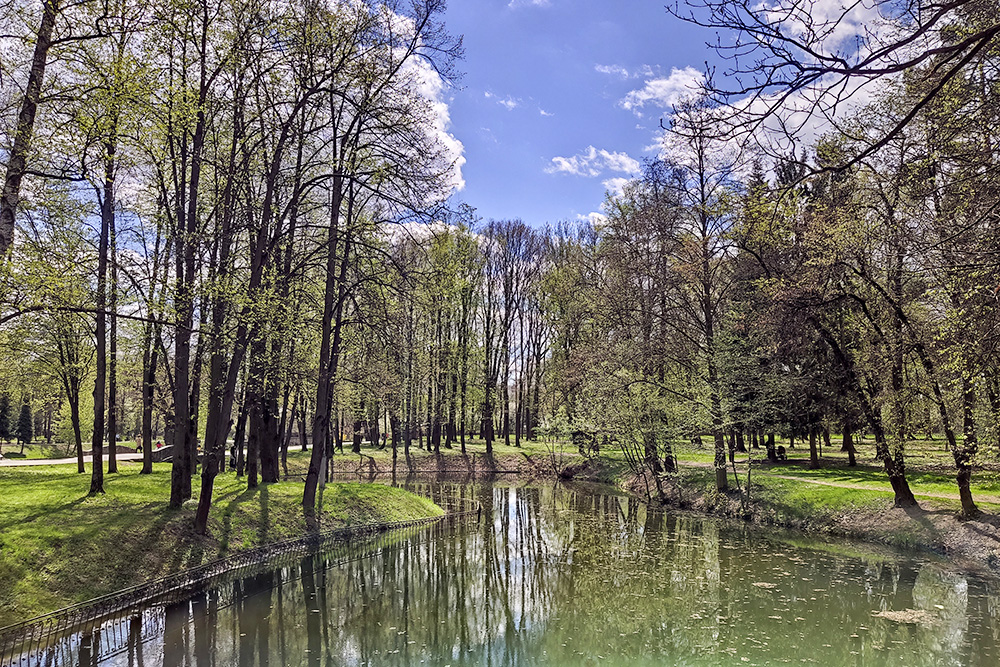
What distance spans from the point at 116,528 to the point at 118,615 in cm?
227

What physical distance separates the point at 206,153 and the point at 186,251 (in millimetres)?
3786

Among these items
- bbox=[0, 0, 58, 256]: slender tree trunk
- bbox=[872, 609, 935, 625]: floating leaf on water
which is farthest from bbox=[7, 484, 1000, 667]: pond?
bbox=[0, 0, 58, 256]: slender tree trunk

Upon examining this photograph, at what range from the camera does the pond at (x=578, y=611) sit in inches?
303

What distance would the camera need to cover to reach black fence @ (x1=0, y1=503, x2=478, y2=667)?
23.4ft

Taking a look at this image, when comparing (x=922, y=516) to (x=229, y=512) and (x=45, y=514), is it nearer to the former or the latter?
(x=229, y=512)

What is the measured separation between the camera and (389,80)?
14414 millimetres

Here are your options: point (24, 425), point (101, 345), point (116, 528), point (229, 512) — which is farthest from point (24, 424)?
point (116, 528)

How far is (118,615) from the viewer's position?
339 inches

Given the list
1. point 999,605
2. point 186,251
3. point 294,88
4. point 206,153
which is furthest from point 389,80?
point 999,605

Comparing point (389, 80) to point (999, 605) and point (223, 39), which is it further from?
point (999, 605)

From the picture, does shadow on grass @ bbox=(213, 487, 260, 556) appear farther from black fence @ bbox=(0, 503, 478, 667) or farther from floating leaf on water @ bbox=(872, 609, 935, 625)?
floating leaf on water @ bbox=(872, 609, 935, 625)

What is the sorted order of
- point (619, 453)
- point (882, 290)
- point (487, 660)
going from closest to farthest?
point (487, 660) → point (882, 290) → point (619, 453)

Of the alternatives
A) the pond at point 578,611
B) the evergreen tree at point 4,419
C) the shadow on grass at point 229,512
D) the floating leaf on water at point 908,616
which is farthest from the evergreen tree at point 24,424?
the floating leaf on water at point 908,616

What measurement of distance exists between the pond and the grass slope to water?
0.89 m
